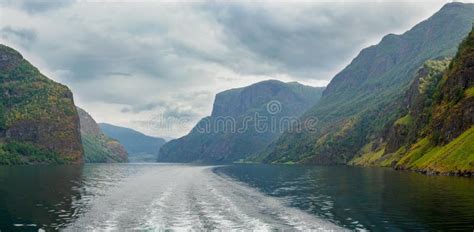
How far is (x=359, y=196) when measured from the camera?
3880 inches

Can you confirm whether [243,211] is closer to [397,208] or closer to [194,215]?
[194,215]

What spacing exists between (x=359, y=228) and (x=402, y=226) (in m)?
5.86

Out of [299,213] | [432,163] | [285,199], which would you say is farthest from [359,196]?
[432,163]

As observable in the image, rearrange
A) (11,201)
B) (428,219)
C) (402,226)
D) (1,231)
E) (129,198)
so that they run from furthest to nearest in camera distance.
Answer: (129,198)
(11,201)
(428,219)
(402,226)
(1,231)

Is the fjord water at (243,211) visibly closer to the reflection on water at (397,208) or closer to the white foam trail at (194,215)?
the white foam trail at (194,215)

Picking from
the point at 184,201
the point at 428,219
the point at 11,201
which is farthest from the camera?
the point at 184,201

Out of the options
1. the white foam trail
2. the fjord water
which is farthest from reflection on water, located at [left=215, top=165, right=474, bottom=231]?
the white foam trail

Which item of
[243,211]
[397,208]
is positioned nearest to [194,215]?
[243,211]

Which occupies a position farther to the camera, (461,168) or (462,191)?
(461,168)

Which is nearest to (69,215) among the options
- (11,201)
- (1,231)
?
(1,231)

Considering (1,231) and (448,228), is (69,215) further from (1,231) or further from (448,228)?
(448,228)

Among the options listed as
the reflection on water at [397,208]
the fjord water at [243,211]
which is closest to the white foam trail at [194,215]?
the fjord water at [243,211]

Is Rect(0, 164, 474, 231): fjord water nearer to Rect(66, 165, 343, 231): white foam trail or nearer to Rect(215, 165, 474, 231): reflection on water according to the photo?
Rect(66, 165, 343, 231): white foam trail

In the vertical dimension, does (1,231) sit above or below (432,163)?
below
